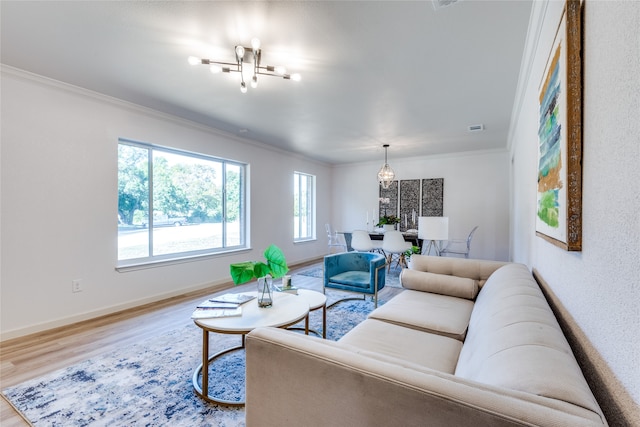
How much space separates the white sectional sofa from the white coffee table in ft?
2.21

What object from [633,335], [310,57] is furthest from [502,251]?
[633,335]

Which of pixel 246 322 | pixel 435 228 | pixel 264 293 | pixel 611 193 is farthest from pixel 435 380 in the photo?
pixel 435 228

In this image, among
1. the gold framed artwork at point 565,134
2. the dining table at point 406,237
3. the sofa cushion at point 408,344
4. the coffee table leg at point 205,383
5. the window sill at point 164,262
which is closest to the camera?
the gold framed artwork at point 565,134

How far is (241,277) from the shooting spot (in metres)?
Result: 1.91

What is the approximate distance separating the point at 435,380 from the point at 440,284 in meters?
1.96

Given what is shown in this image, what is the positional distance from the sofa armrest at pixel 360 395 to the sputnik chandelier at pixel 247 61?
2.09 m

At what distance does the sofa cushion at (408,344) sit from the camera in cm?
151

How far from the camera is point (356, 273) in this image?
12.2 ft

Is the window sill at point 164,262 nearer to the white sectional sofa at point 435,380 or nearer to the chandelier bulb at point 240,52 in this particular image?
the chandelier bulb at point 240,52

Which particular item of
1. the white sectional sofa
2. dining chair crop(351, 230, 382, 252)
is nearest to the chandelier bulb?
the white sectional sofa

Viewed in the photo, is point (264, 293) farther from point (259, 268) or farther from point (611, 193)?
point (611, 193)

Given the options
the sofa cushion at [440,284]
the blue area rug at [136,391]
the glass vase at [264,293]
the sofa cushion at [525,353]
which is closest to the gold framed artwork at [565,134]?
the sofa cushion at [525,353]

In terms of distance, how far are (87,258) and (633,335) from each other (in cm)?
418

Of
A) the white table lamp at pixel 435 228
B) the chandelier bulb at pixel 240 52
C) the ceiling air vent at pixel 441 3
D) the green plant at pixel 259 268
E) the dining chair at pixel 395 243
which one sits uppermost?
the ceiling air vent at pixel 441 3
